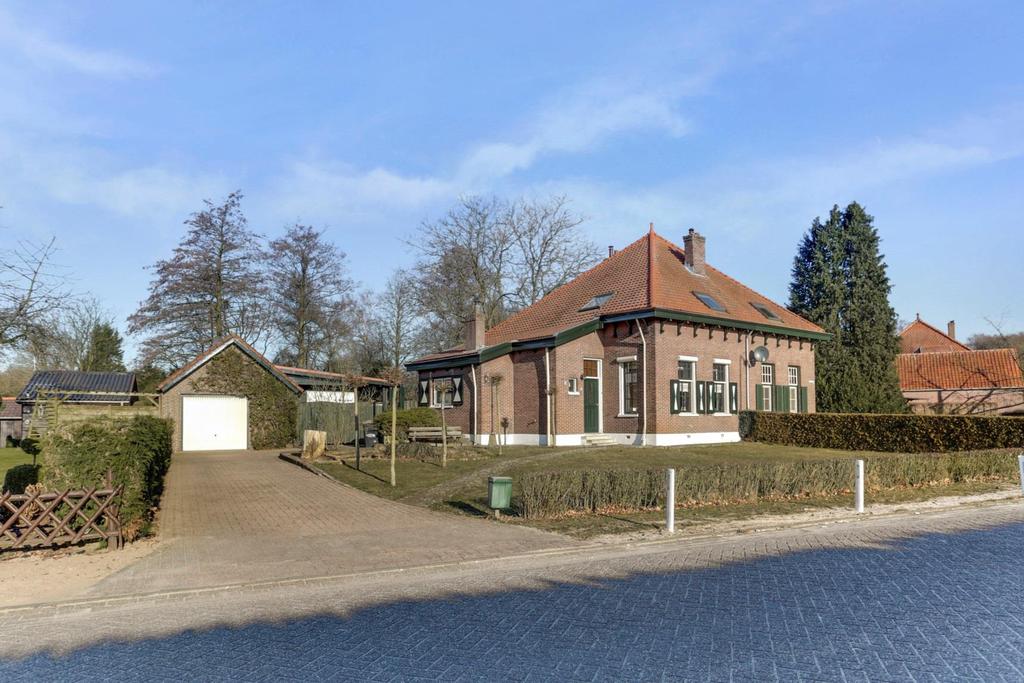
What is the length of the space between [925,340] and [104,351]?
215 ft

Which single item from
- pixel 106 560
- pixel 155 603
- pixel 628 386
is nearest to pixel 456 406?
pixel 628 386

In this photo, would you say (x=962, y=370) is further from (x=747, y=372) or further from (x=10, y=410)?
(x=10, y=410)

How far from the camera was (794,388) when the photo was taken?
31.7 meters

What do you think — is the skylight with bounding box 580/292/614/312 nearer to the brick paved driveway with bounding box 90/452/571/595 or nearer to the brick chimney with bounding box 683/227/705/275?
the brick chimney with bounding box 683/227/705/275

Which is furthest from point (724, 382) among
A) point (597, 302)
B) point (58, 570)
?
point (58, 570)

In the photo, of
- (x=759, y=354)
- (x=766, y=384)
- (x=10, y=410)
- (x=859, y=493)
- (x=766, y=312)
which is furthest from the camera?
(x=10, y=410)

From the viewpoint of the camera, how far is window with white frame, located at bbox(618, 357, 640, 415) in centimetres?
2586

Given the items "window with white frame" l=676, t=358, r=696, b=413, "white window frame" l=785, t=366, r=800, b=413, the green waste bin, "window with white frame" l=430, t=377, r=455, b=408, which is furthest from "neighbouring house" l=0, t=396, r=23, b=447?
"white window frame" l=785, t=366, r=800, b=413

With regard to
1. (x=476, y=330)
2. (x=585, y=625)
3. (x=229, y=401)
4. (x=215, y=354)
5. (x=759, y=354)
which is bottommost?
(x=585, y=625)

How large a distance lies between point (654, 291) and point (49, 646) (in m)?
22.2

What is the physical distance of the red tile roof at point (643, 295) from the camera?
26.5 metres

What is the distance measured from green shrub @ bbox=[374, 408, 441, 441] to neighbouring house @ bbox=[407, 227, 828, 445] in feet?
3.11

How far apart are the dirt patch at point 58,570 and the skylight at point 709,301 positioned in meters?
21.7

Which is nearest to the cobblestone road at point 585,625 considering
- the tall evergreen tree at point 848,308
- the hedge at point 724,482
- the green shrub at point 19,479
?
the hedge at point 724,482
